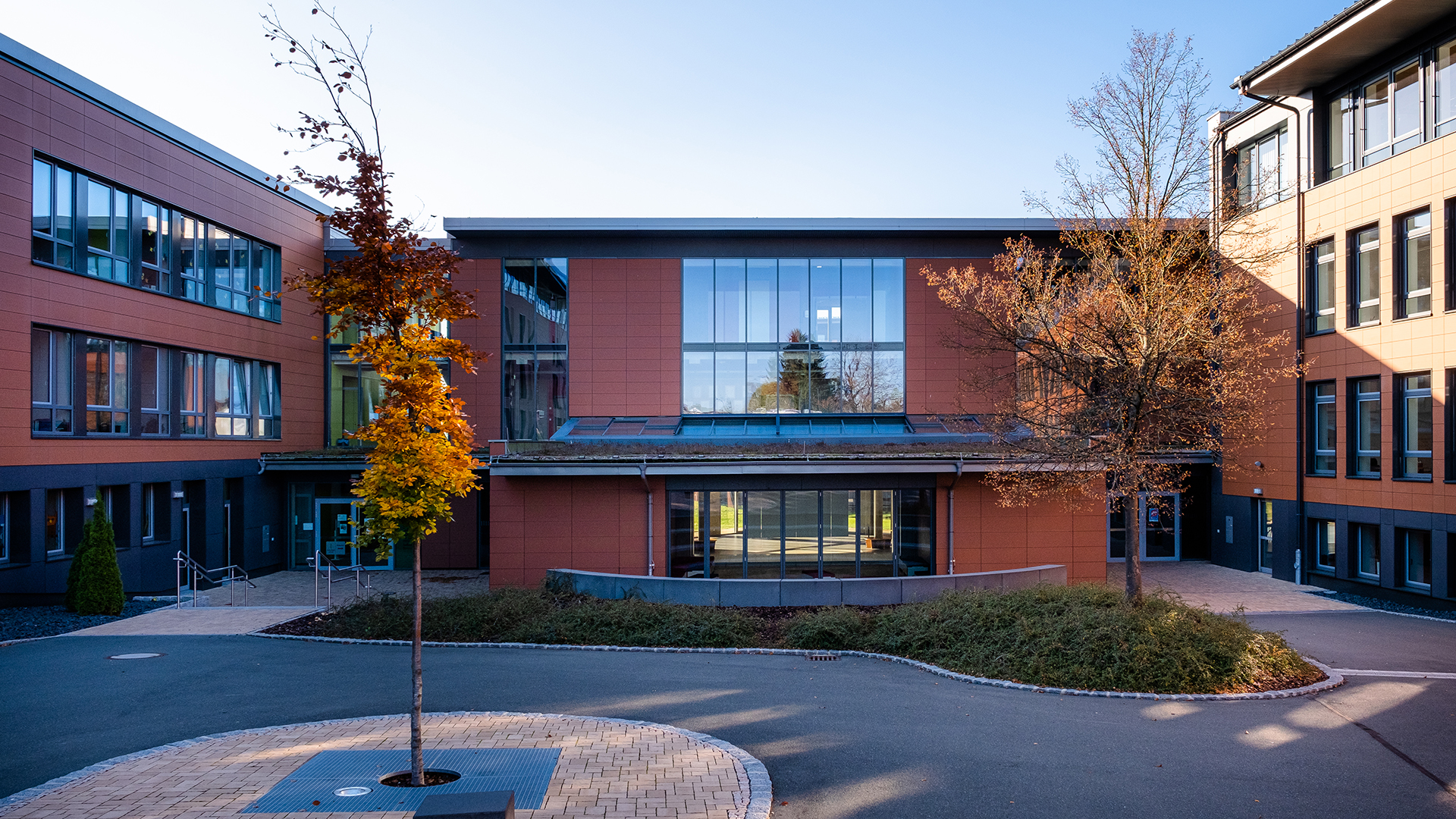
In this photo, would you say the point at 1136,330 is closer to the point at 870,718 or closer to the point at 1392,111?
the point at 870,718

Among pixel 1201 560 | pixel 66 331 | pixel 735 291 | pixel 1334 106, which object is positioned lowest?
pixel 1201 560

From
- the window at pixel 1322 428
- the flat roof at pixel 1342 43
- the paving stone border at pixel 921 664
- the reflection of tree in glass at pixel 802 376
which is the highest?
the flat roof at pixel 1342 43

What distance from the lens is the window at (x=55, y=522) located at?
17.2 m

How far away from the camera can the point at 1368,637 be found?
1343 cm

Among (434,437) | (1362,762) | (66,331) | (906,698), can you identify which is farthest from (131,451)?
(1362,762)

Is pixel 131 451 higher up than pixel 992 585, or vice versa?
pixel 131 451

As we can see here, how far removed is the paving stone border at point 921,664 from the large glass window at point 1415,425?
8908mm

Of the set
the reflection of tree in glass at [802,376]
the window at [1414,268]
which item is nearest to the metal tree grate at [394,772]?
the reflection of tree in glass at [802,376]

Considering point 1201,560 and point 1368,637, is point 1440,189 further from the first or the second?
point 1201,560

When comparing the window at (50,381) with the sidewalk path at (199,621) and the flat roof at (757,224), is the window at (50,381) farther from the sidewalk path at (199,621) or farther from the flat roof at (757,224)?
the flat roof at (757,224)

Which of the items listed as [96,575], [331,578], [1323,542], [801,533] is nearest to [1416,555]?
[1323,542]

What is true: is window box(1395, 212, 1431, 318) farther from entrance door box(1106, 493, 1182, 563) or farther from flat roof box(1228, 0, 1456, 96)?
entrance door box(1106, 493, 1182, 563)

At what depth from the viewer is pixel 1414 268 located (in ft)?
58.0

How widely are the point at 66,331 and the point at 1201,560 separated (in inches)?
1141
